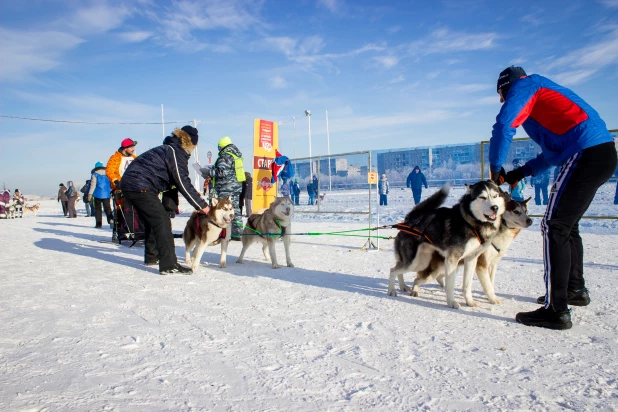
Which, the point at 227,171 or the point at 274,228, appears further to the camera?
the point at 227,171

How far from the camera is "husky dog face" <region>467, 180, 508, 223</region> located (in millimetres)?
3070

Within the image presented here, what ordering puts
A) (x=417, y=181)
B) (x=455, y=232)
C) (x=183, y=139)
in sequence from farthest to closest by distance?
(x=417, y=181), (x=183, y=139), (x=455, y=232)

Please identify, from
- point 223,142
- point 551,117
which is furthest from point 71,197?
point 551,117

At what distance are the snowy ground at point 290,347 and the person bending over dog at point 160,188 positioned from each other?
38 centimetres

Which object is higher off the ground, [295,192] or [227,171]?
[227,171]

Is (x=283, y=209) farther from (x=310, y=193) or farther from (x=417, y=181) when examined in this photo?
(x=417, y=181)

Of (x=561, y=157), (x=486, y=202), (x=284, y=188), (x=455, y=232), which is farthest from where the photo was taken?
(x=284, y=188)

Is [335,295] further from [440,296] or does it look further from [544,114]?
[544,114]

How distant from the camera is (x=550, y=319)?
2.71 m

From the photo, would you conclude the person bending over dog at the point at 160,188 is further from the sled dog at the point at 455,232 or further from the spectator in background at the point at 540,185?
the spectator in background at the point at 540,185

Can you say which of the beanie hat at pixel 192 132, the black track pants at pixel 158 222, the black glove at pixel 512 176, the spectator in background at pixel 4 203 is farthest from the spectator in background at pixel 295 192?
the spectator in background at pixel 4 203

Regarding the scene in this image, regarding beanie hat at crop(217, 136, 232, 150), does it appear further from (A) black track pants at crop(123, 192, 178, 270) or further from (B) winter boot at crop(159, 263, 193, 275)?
(B) winter boot at crop(159, 263, 193, 275)

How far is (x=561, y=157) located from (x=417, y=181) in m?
10.0

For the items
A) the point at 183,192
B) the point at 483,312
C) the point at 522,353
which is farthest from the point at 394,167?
the point at 522,353
